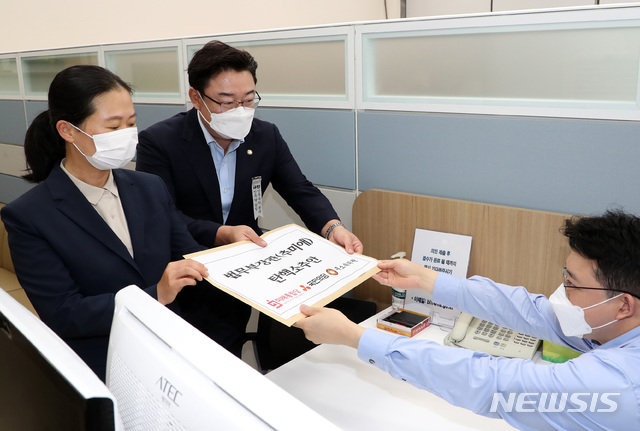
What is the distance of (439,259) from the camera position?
1.85 m

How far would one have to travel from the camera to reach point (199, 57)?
176 cm

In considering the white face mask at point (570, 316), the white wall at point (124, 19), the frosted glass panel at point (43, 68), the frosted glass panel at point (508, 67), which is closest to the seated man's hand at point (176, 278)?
the white face mask at point (570, 316)

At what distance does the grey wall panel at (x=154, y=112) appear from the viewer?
275 cm

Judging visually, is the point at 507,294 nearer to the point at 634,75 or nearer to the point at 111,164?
the point at 634,75

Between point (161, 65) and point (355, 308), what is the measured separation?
5.56 feet

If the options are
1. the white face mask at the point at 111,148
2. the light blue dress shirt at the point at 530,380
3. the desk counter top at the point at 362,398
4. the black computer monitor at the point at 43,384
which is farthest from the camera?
the white face mask at the point at 111,148

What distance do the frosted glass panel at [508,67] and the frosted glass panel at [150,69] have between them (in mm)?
1211

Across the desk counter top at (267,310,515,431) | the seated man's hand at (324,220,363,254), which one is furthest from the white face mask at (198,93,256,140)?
the desk counter top at (267,310,515,431)

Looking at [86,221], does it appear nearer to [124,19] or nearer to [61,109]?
[61,109]

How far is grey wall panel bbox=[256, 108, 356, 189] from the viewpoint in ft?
6.78

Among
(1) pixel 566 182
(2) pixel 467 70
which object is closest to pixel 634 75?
(1) pixel 566 182

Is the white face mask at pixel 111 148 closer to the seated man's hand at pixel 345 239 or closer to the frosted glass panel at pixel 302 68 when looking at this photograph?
the seated man's hand at pixel 345 239

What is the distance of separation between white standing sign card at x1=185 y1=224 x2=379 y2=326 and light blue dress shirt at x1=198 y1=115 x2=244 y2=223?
380 mm

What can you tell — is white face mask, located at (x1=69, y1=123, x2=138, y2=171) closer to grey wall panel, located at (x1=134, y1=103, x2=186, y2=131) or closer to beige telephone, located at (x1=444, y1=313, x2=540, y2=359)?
beige telephone, located at (x1=444, y1=313, x2=540, y2=359)
